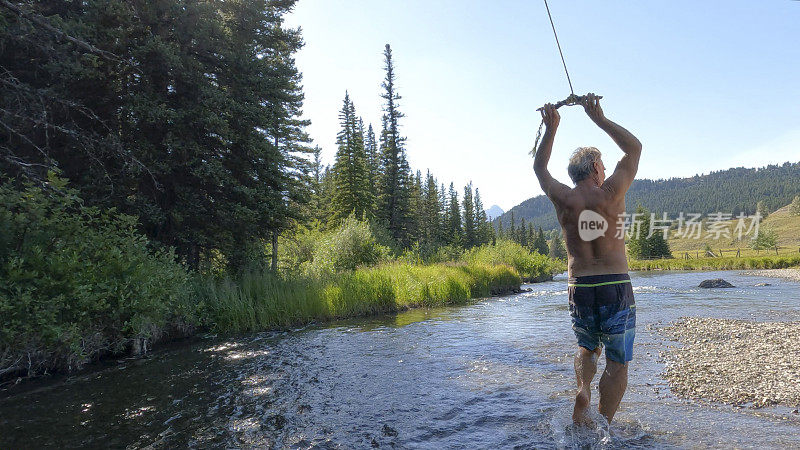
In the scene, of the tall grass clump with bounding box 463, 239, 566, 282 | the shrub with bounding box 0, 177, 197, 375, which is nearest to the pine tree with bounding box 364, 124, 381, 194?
the tall grass clump with bounding box 463, 239, 566, 282

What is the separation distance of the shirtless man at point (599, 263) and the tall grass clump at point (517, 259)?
2439 cm

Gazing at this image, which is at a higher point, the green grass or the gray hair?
the gray hair

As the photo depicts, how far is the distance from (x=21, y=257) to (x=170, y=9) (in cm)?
964

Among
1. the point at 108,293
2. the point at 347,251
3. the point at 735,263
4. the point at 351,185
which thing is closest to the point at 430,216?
the point at 351,185

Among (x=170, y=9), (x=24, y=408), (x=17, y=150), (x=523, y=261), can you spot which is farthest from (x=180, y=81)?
(x=523, y=261)

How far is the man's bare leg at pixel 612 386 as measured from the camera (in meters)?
3.91

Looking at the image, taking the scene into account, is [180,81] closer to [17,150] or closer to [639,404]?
[17,150]

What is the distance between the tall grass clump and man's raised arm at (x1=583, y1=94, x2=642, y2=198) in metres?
24.5

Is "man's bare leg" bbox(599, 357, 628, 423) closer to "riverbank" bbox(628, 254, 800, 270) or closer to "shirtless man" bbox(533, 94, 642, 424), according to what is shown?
"shirtless man" bbox(533, 94, 642, 424)

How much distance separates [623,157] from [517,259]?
3168cm

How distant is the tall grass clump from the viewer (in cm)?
3084

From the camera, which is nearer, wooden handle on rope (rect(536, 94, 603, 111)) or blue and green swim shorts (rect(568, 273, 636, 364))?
blue and green swim shorts (rect(568, 273, 636, 364))

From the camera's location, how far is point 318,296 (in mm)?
13047

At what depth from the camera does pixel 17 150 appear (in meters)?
10.2
